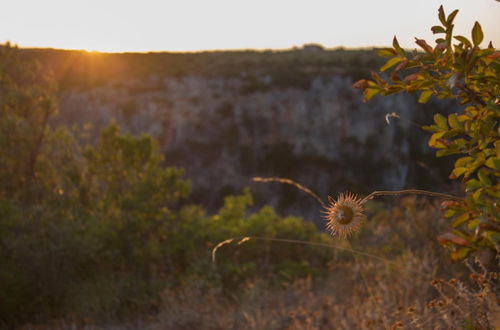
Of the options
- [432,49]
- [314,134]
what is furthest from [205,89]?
[432,49]

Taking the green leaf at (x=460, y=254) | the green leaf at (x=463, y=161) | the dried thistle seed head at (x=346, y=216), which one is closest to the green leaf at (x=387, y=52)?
the green leaf at (x=463, y=161)

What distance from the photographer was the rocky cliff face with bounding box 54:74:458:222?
3650 centimetres

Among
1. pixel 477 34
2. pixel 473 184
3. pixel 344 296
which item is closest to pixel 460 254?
pixel 473 184

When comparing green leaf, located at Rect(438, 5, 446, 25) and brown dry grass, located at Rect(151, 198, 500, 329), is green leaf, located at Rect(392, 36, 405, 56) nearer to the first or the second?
green leaf, located at Rect(438, 5, 446, 25)

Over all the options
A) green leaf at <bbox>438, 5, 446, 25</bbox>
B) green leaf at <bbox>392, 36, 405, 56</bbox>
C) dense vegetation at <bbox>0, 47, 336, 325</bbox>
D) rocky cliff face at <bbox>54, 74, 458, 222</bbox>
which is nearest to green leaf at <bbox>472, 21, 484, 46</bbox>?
green leaf at <bbox>438, 5, 446, 25</bbox>

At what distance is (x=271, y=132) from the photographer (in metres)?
37.4

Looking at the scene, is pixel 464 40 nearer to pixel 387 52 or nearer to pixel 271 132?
pixel 387 52

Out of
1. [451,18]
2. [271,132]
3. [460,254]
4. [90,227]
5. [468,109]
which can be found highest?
[451,18]

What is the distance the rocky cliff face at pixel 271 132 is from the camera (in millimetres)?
36500

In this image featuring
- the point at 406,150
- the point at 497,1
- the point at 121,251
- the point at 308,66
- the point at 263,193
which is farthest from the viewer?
the point at 308,66

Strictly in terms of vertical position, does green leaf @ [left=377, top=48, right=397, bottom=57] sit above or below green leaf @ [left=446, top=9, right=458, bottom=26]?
below

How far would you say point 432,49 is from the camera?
209 centimetres

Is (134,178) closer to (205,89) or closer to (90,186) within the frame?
(90,186)

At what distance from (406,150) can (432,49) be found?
37779 millimetres
